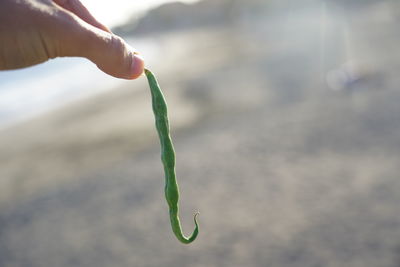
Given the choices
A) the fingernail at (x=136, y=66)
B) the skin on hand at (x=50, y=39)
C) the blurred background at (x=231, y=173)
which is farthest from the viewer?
the blurred background at (x=231, y=173)

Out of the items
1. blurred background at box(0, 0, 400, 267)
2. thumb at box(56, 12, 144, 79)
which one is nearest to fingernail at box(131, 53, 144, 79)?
thumb at box(56, 12, 144, 79)

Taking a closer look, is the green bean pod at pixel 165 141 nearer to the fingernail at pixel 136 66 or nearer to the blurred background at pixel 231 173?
the fingernail at pixel 136 66

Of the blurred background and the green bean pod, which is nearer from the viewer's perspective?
the green bean pod

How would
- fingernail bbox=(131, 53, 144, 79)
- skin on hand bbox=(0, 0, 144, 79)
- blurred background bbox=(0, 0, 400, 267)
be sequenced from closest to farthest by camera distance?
1. skin on hand bbox=(0, 0, 144, 79)
2. fingernail bbox=(131, 53, 144, 79)
3. blurred background bbox=(0, 0, 400, 267)

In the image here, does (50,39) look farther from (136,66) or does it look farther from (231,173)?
(231,173)

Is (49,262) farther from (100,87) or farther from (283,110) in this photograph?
(100,87)

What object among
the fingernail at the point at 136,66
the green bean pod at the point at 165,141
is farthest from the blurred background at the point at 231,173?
the fingernail at the point at 136,66

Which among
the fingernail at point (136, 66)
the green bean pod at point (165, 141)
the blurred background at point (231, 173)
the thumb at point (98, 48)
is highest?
the thumb at point (98, 48)

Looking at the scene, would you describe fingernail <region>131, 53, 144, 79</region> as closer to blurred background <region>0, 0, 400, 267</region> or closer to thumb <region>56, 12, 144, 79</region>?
thumb <region>56, 12, 144, 79</region>

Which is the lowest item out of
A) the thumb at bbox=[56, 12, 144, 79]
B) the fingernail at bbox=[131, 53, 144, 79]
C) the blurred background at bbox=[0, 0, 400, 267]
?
the blurred background at bbox=[0, 0, 400, 267]
